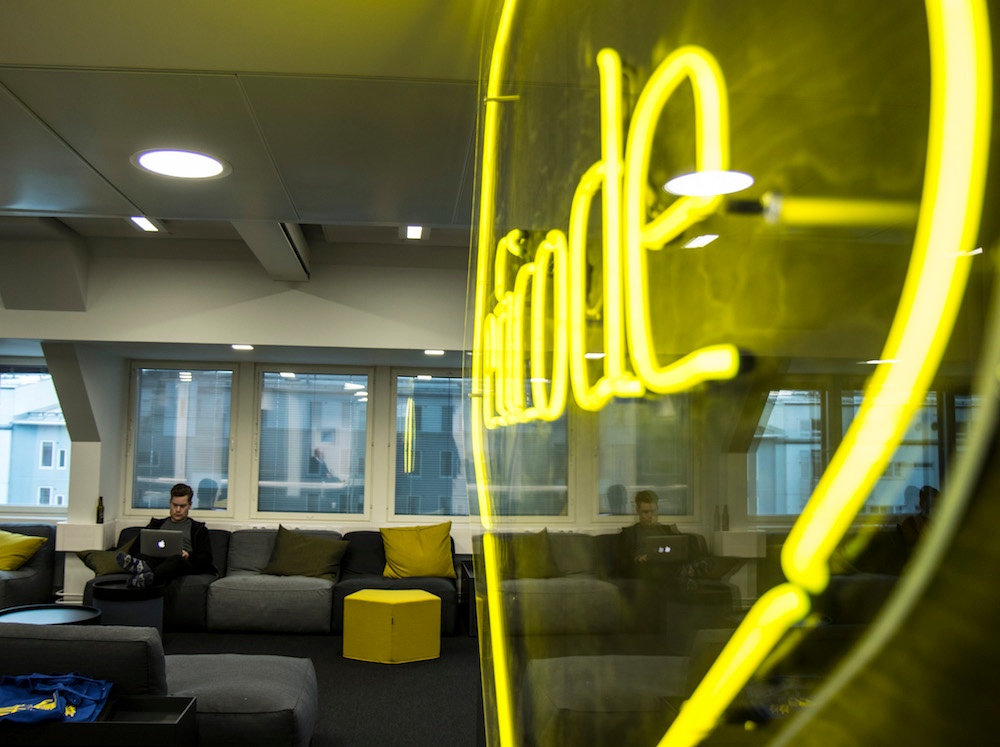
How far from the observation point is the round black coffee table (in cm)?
477

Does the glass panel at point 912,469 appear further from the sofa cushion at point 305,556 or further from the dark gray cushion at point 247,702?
the sofa cushion at point 305,556

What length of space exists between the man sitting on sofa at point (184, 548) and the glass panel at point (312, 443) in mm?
888

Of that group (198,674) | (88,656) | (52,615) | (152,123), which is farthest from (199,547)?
(152,123)

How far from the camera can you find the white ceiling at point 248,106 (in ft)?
5.42

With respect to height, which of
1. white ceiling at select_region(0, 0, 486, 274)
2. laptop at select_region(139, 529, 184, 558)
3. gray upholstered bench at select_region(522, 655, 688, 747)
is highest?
white ceiling at select_region(0, 0, 486, 274)

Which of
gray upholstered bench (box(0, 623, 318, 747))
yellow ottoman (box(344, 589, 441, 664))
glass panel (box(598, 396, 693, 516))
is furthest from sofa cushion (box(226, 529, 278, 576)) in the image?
glass panel (box(598, 396, 693, 516))

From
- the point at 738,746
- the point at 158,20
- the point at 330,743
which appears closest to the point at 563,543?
the point at 738,746

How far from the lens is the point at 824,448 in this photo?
0.96ft

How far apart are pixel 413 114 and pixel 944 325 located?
2021 millimetres

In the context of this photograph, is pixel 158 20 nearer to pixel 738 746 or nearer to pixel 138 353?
pixel 738 746

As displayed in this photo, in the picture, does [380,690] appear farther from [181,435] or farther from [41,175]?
[181,435]

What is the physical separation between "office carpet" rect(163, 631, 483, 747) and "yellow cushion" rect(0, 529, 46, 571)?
5.03 feet

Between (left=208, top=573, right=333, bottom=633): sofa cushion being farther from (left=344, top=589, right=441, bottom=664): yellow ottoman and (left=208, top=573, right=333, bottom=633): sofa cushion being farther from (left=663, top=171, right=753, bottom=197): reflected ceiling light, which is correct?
(left=663, top=171, right=753, bottom=197): reflected ceiling light

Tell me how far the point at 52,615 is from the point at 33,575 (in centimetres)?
224
